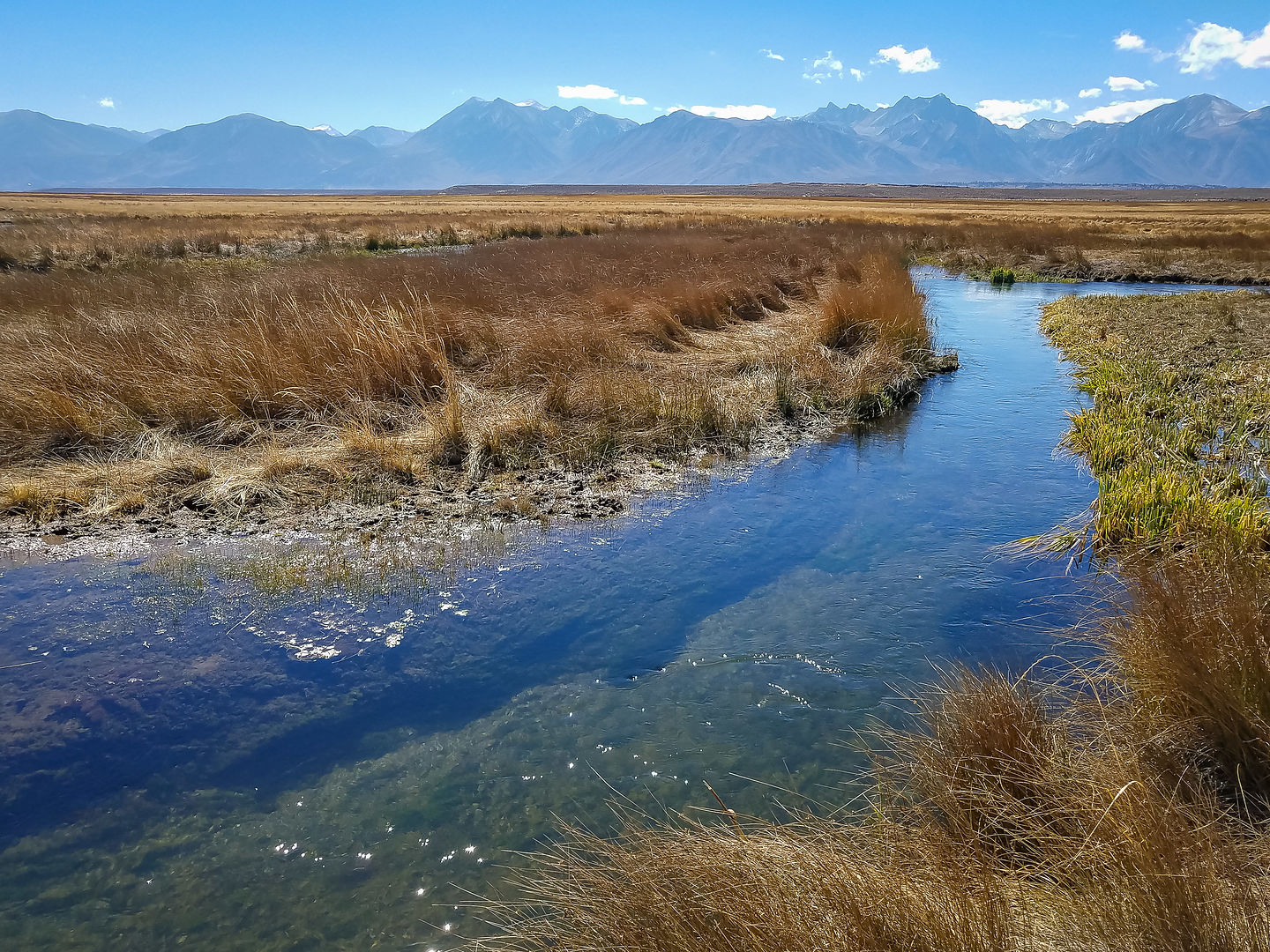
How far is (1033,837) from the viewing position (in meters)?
2.78

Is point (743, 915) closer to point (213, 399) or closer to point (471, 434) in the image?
point (471, 434)

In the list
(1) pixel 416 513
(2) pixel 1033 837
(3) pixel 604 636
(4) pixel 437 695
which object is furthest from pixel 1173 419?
(4) pixel 437 695

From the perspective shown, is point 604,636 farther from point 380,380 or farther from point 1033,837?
point 380,380

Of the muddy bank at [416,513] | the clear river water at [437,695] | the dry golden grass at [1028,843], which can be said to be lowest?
the clear river water at [437,695]

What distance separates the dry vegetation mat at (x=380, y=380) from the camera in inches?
327

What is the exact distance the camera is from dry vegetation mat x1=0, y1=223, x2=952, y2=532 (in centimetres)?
830

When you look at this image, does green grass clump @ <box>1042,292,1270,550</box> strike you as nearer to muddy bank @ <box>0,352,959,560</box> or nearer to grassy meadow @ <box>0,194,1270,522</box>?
grassy meadow @ <box>0,194,1270,522</box>

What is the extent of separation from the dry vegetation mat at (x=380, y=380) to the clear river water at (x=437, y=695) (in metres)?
1.61

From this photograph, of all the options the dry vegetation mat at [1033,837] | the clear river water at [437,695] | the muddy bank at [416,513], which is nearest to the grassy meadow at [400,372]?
the muddy bank at [416,513]

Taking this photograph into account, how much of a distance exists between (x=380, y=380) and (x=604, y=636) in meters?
6.34

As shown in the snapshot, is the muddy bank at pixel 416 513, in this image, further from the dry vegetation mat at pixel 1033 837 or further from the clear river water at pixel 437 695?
the dry vegetation mat at pixel 1033 837

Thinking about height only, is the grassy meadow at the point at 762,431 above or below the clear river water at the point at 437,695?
above

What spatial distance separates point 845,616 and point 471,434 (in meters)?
5.24

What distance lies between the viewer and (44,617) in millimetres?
5691
